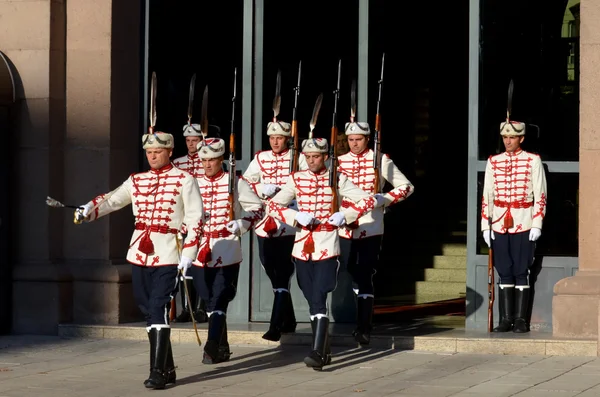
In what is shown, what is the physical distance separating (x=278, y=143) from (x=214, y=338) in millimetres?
2367

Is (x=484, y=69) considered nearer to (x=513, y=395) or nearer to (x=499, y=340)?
A: (x=499, y=340)

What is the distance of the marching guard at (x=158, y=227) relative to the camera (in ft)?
35.9

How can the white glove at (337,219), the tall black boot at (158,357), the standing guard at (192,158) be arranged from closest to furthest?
the tall black boot at (158,357) → the white glove at (337,219) → the standing guard at (192,158)

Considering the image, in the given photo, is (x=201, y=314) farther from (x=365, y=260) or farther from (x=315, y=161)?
(x=315, y=161)

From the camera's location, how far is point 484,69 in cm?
1406

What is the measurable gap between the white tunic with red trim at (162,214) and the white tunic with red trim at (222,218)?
0.84 m

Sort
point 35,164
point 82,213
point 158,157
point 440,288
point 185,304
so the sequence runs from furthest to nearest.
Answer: point 440,288 → point 185,304 → point 35,164 → point 158,157 → point 82,213

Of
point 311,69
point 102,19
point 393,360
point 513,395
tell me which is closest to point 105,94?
point 102,19

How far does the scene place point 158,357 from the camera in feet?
35.4

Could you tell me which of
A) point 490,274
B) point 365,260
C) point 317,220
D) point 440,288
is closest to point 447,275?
point 440,288

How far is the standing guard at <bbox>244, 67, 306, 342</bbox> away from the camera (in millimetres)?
13203

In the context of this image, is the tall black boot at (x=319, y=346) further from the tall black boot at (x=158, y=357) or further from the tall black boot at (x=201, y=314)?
the tall black boot at (x=201, y=314)

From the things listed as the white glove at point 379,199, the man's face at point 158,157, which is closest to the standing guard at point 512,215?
the white glove at point 379,199

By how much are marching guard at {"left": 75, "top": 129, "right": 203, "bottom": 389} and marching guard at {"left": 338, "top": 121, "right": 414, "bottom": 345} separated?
6.87 ft
